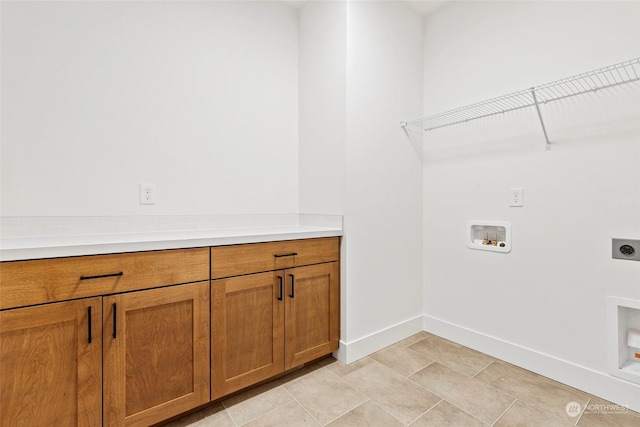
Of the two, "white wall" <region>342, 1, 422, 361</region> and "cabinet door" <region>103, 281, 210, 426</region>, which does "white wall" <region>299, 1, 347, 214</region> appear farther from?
"cabinet door" <region>103, 281, 210, 426</region>

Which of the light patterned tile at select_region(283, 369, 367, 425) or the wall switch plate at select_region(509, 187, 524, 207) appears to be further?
the wall switch plate at select_region(509, 187, 524, 207)

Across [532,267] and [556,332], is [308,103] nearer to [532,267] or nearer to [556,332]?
[532,267]

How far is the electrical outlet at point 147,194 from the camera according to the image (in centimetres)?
166

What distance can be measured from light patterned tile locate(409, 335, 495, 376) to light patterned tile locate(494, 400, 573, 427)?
0.33 meters

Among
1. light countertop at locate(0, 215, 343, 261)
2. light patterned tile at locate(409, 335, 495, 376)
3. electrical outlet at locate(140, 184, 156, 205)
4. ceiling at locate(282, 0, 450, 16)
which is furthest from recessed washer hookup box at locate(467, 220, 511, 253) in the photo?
electrical outlet at locate(140, 184, 156, 205)

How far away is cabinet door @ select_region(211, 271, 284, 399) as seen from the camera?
4.79 ft

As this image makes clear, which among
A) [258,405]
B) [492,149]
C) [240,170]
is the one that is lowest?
[258,405]

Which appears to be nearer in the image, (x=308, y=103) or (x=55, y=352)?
(x=55, y=352)

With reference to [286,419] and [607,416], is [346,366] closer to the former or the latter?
[286,419]

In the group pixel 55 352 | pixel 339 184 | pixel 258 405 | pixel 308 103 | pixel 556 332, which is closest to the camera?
pixel 55 352

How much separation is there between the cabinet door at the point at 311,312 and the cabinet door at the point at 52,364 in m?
0.87

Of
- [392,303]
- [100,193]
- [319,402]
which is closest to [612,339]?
[392,303]

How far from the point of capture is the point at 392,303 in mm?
2217

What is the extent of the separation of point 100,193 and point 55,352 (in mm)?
775
